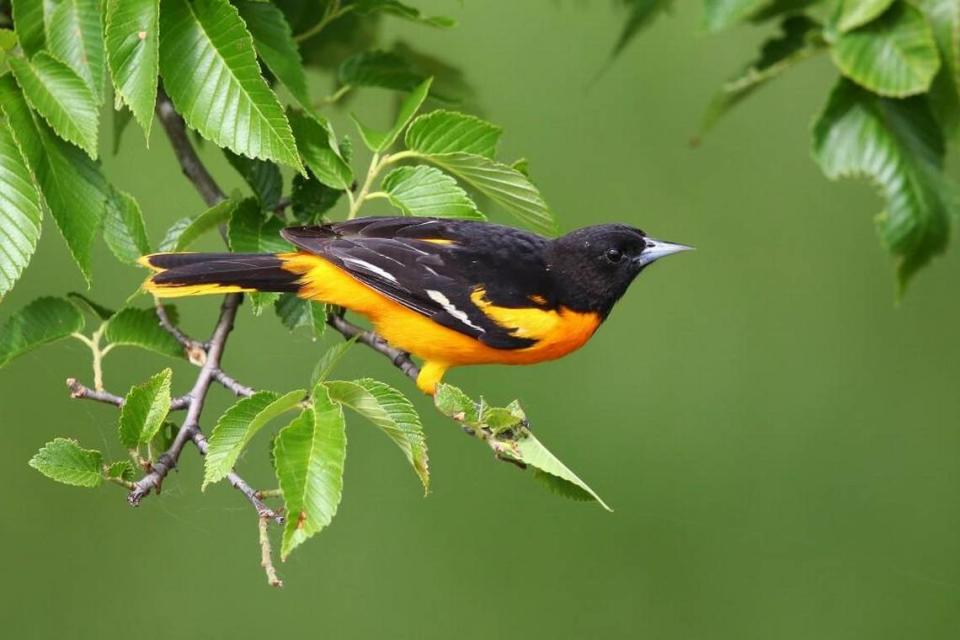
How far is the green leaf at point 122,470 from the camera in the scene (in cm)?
116

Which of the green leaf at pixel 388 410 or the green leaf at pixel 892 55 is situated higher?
the green leaf at pixel 892 55

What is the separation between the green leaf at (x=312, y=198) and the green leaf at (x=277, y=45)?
0.10 metres

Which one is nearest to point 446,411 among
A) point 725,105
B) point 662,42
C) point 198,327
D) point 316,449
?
point 316,449

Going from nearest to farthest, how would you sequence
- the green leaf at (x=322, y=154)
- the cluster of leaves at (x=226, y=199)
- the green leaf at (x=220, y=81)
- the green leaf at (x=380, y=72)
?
1. the cluster of leaves at (x=226, y=199)
2. the green leaf at (x=220, y=81)
3. the green leaf at (x=322, y=154)
4. the green leaf at (x=380, y=72)

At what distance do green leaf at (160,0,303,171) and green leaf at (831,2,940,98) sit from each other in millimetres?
708

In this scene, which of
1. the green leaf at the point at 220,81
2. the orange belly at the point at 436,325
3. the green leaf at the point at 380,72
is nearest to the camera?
the green leaf at the point at 220,81

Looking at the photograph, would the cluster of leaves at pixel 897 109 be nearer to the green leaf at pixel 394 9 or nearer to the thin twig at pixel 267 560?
the green leaf at pixel 394 9

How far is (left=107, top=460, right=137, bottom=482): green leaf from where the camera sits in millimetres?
1161

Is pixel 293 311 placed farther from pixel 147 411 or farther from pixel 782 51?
pixel 782 51

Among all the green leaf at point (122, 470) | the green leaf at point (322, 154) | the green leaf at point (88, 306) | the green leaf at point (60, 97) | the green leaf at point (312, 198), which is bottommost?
the green leaf at point (122, 470)

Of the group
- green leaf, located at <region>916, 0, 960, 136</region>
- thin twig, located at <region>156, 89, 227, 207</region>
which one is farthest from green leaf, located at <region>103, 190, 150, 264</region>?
green leaf, located at <region>916, 0, 960, 136</region>

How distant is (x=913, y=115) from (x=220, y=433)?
0.98 metres

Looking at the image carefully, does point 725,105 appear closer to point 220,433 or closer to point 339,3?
point 339,3

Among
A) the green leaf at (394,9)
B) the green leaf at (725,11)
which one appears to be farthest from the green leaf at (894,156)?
the green leaf at (394,9)
